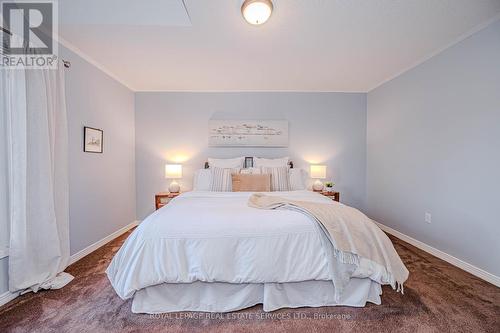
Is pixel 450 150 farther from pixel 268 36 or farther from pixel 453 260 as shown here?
pixel 268 36

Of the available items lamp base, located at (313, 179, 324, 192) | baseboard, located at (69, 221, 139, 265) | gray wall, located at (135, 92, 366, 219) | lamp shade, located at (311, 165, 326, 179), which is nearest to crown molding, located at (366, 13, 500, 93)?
gray wall, located at (135, 92, 366, 219)

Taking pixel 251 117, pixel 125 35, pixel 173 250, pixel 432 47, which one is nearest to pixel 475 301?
pixel 173 250

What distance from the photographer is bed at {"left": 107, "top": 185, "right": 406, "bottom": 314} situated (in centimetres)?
148

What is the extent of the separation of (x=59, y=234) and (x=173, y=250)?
1.44 m

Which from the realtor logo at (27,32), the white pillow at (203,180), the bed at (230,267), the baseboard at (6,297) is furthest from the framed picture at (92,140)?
the bed at (230,267)

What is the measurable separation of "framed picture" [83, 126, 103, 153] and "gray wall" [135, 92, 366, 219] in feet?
3.10

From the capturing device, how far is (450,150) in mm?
2365

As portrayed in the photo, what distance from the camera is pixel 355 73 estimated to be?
3.07m

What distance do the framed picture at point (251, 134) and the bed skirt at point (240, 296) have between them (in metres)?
2.55

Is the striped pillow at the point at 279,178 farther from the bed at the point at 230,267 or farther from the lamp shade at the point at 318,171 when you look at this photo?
the bed at the point at 230,267

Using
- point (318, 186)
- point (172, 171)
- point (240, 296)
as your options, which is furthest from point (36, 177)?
point (318, 186)

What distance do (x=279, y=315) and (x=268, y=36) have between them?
2530mm

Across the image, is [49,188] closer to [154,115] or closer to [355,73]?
[154,115]

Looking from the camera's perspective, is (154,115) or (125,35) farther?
(154,115)
